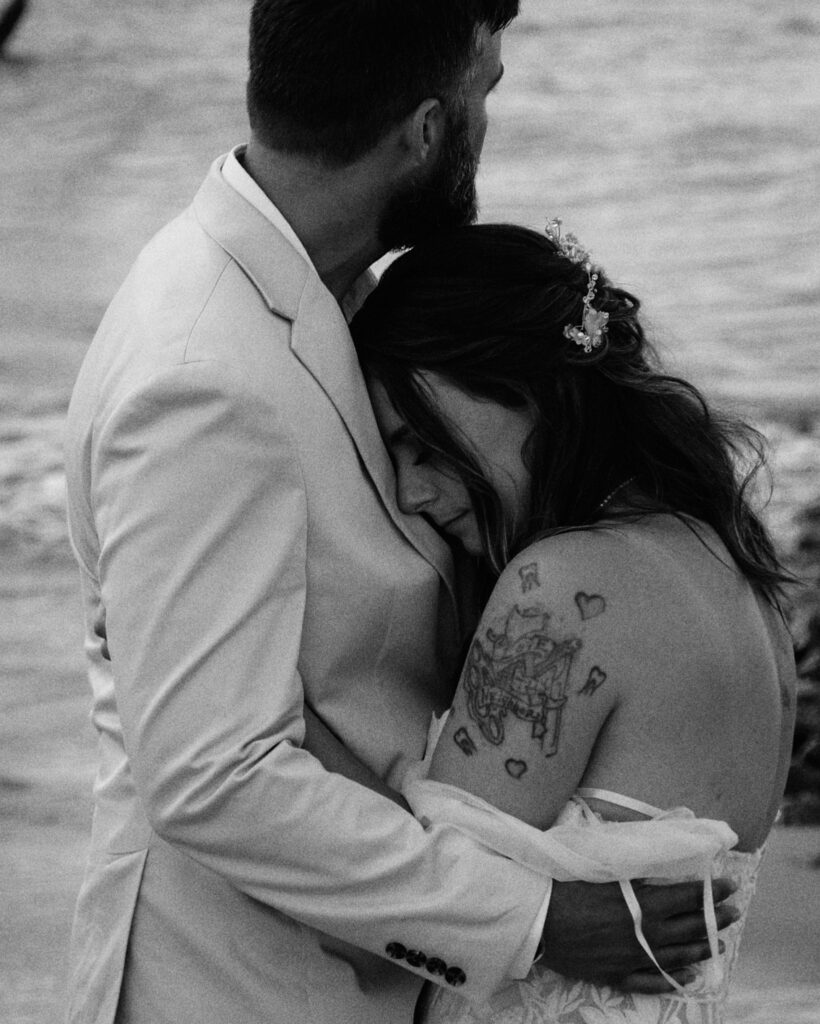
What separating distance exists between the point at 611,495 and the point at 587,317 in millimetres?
204

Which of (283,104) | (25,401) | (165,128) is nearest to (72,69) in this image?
(165,128)

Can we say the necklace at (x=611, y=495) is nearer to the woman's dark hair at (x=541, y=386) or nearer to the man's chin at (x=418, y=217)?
the woman's dark hair at (x=541, y=386)

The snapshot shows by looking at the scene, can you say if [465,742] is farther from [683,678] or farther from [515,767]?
[683,678]

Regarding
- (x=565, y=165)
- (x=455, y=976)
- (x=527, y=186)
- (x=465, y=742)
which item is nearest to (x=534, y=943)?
(x=455, y=976)

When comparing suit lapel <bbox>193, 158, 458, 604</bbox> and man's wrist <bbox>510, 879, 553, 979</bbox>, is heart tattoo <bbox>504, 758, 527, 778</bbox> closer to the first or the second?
man's wrist <bbox>510, 879, 553, 979</bbox>

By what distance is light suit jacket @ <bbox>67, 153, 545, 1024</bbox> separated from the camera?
65.8 inches

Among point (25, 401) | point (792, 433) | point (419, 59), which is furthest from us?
point (25, 401)

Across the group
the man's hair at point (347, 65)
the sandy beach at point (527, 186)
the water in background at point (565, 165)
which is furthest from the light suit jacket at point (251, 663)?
Result: the water in background at point (565, 165)

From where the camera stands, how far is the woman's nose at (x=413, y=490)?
192 centimetres

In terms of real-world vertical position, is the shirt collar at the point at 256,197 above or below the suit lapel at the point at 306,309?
above

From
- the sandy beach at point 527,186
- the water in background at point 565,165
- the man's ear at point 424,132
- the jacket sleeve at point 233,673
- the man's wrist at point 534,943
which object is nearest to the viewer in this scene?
the jacket sleeve at point 233,673

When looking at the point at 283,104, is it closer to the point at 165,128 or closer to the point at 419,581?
the point at 419,581

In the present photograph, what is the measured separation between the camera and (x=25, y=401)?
304 inches

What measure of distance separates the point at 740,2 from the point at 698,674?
873cm
